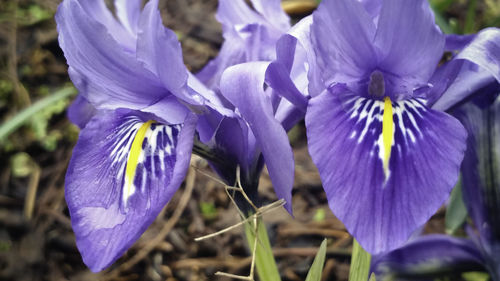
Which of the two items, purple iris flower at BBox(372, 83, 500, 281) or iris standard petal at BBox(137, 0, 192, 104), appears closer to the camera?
iris standard petal at BBox(137, 0, 192, 104)

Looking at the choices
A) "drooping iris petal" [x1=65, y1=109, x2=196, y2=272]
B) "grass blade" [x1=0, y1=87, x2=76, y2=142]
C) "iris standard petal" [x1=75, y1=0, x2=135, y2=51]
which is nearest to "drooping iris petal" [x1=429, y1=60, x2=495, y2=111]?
"drooping iris petal" [x1=65, y1=109, x2=196, y2=272]

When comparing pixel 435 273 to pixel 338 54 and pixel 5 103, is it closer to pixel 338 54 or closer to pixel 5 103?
pixel 338 54

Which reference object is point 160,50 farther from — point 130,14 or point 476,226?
point 476,226

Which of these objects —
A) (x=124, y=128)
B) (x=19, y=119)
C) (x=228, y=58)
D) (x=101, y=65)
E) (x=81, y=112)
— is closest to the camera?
(x=101, y=65)

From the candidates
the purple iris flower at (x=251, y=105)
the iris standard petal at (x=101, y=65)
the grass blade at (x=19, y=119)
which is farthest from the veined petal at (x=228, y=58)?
the grass blade at (x=19, y=119)

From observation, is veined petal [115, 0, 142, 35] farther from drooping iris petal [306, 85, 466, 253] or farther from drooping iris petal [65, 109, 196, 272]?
drooping iris petal [306, 85, 466, 253]

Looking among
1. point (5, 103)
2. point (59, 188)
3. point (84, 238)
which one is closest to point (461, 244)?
point (84, 238)

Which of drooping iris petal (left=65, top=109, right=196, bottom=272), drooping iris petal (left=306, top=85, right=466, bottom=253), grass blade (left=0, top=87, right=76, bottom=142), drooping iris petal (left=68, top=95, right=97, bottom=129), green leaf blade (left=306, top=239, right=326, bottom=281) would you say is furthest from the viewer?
grass blade (left=0, top=87, right=76, bottom=142)

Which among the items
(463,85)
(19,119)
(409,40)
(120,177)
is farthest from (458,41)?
(19,119)
